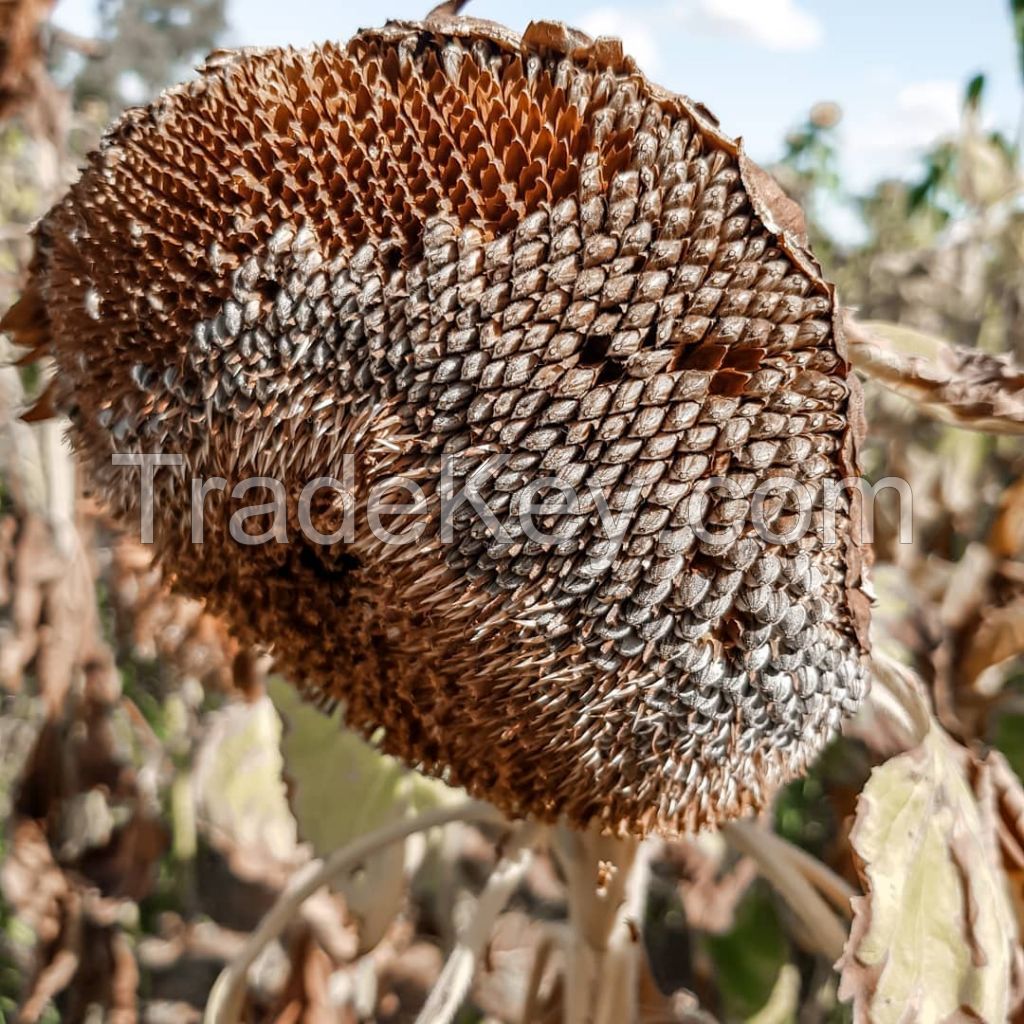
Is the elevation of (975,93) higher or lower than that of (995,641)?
higher

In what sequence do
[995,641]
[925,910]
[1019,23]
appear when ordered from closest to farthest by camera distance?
[925,910], [995,641], [1019,23]

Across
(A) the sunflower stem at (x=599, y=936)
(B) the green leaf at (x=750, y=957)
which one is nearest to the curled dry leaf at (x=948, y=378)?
(A) the sunflower stem at (x=599, y=936)

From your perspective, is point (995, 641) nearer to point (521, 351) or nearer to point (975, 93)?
point (521, 351)

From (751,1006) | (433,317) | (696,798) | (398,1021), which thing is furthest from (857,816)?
(398,1021)

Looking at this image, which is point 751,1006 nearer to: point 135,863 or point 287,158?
point 135,863

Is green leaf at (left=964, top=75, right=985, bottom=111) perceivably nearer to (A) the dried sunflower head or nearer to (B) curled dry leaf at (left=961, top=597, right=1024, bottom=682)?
(B) curled dry leaf at (left=961, top=597, right=1024, bottom=682)

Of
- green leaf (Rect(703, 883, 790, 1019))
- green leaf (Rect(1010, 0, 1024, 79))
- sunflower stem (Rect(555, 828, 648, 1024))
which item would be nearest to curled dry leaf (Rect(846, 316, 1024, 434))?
sunflower stem (Rect(555, 828, 648, 1024))

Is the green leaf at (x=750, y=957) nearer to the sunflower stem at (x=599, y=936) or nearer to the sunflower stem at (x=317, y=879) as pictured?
the sunflower stem at (x=599, y=936)

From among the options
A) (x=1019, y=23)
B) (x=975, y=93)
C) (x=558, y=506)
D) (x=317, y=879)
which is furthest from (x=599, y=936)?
(x=975, y=93)
